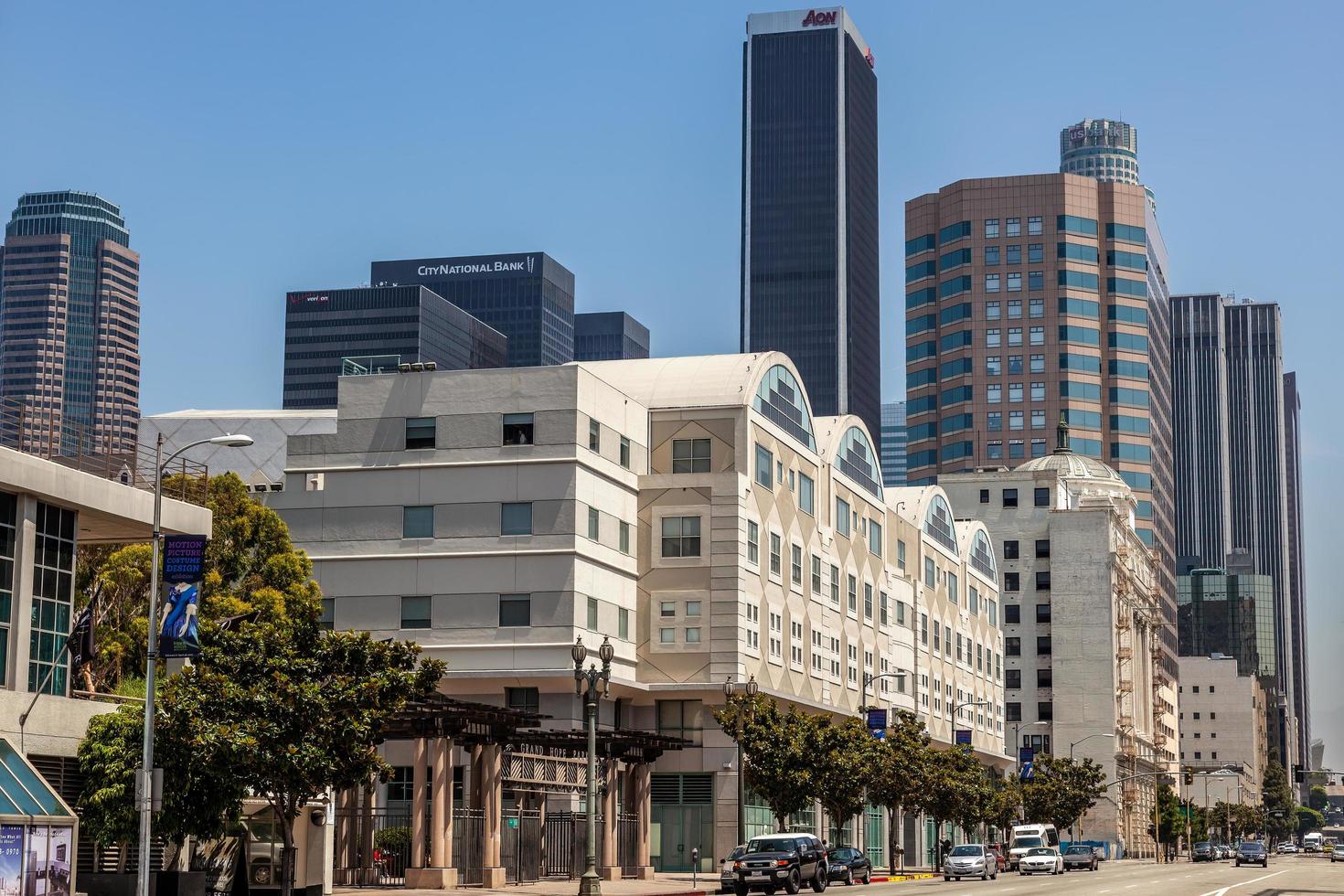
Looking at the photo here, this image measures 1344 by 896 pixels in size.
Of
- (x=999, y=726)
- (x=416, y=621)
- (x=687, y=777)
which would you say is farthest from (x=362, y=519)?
(x=999, y=726)

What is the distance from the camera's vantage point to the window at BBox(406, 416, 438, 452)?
78.1m

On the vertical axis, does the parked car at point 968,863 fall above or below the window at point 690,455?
below

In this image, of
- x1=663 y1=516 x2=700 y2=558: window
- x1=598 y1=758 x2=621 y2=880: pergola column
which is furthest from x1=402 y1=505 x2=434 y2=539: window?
x1=598 y1=758 x2=621 y2=880: pergola column

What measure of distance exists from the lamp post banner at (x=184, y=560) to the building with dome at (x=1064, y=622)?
138 metres

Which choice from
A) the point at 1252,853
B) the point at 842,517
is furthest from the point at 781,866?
the point at 1252,853

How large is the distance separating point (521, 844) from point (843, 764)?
15354 mm

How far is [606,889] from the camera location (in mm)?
60000

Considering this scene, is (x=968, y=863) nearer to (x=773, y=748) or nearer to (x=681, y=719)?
(x=773, y=748)

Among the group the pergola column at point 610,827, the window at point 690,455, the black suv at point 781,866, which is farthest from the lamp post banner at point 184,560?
the window at point 690,455

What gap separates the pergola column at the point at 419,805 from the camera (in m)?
56.6

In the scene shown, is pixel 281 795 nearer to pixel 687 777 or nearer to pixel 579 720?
pixel 579 720

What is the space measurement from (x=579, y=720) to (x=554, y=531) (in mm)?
8131

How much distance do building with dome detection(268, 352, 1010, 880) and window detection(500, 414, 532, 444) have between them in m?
0.09

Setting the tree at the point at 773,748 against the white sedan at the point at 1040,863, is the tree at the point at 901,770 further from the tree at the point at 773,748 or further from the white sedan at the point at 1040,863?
the tree at the point at 773,748
